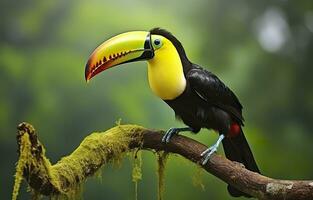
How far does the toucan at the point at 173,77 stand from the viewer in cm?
179

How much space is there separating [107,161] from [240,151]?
0.55 m

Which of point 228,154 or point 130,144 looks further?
point 228,154

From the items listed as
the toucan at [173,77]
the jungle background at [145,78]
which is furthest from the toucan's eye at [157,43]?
the jungle background at [145,78]

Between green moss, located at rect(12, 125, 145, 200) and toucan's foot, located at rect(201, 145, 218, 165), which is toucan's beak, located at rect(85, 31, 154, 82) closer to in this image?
green moss, located at rect(12, 125, 145, 200)

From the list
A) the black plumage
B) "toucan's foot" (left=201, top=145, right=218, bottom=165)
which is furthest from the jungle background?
"toucan's foot" (left=201, top=145, right=218, bottom=165)

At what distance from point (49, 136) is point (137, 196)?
528 millimetres

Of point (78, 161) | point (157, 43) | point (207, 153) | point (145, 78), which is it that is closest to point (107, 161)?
point (78, 161)

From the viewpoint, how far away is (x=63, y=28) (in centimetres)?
260

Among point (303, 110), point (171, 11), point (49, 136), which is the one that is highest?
point (171, 11)

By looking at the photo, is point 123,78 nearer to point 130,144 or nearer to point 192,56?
point 192,56

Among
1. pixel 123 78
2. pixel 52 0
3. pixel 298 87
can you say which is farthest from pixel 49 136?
pixel 298 87

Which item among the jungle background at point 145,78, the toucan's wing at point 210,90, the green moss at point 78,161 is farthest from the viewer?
the jungle background at point 145,78

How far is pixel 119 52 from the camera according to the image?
1788 mm

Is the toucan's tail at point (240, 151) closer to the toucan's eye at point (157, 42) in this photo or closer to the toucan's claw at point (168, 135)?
the toucan's claw at point (168, 135)
